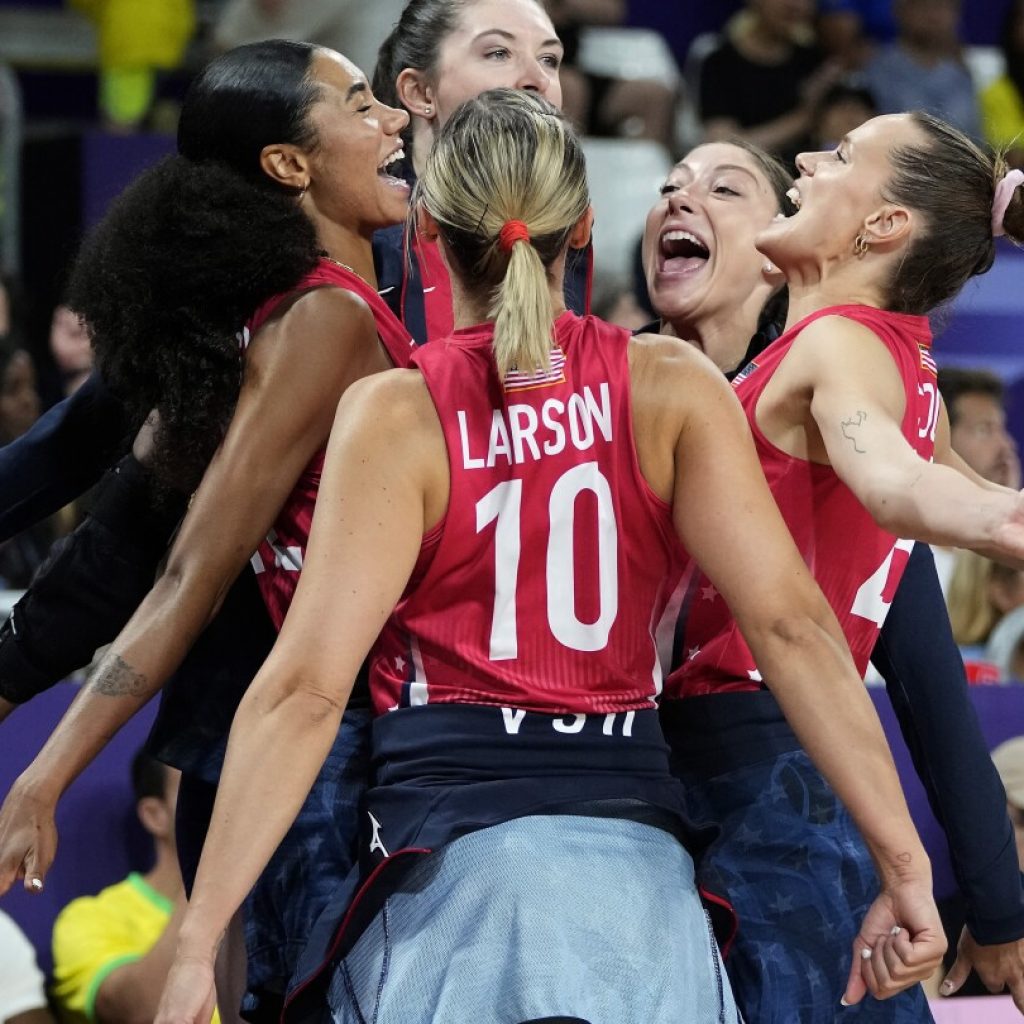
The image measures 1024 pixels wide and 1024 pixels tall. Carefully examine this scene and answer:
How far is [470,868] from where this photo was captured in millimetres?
1853

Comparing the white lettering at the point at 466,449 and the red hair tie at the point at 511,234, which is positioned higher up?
the red hair tie at the point at 511,234

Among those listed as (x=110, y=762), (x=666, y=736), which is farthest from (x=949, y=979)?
(x=110, y=762)

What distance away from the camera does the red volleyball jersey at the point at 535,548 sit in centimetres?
190

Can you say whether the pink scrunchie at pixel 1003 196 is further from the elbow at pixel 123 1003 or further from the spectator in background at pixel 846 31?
the spectator in background at pixel 846 31

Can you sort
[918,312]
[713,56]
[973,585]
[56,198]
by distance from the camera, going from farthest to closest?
[713,56]
[56,198]
[973,585]
[918,312]

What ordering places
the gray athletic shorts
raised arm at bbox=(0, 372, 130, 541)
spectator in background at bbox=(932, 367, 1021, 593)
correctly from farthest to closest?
spectator in background at bbox=(932, 367, 1021, 593) < raised arm at bbox=(0, 372, 130, 541) < the gray athletic shorts

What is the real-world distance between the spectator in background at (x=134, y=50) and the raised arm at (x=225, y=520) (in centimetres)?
494

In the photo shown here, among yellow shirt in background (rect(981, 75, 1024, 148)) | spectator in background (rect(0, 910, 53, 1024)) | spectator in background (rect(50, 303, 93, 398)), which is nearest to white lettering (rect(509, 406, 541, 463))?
spectator in background (rect(0, 910, 53, 1024))

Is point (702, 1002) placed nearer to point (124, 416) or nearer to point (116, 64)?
point (124, 416)

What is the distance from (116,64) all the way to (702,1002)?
5.76 metres

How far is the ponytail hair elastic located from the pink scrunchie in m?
0.74

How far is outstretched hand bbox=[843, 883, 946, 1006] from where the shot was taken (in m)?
1.93

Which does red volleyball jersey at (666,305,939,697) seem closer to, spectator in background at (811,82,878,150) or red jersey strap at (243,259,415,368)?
red jersey strap at (243,259,415,368)

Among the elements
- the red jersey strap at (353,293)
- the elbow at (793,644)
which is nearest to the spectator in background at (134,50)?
the red jersey strap at (353,293)
